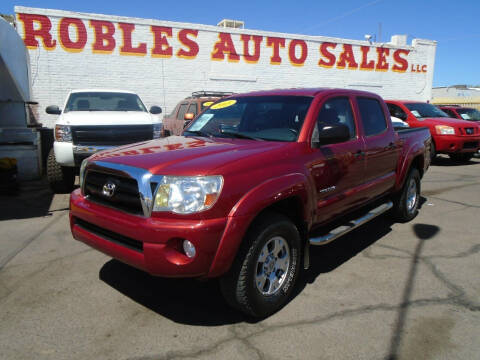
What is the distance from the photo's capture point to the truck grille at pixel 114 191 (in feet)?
8.83

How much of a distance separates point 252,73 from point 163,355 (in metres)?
14.6

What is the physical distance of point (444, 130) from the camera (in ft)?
35.1

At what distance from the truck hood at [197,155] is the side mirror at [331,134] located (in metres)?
0.31

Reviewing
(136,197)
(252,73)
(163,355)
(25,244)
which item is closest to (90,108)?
(25,244)

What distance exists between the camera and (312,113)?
351 centimetres

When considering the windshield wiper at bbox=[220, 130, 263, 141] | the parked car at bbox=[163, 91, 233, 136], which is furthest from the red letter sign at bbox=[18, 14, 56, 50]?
the windshield wiper at bbox=[220, 130, 263, 141]

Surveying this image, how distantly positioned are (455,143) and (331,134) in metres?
9.05

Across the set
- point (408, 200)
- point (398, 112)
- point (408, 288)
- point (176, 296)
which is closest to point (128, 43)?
point (398, 112)

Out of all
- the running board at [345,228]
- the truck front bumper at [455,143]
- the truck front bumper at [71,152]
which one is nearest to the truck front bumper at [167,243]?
the running board at [345,228]

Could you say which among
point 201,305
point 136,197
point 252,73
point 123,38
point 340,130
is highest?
point 123,38

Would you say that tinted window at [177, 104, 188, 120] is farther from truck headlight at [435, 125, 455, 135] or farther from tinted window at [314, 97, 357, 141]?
truck headlight at [435, 125, 455, 135]

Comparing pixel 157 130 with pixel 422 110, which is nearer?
pixel 157 130

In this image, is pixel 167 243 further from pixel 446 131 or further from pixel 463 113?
pixel 463 113

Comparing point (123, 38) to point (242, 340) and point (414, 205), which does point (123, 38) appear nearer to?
point (414, 205)
